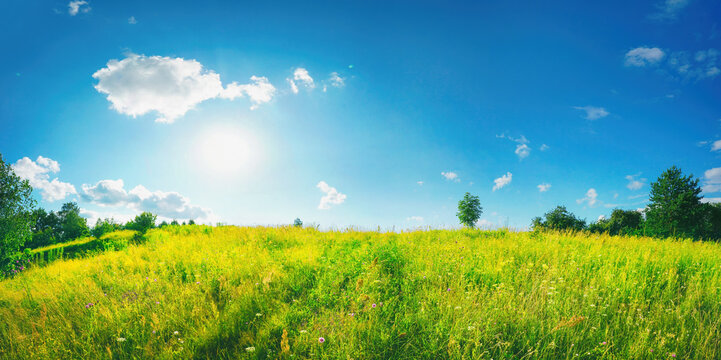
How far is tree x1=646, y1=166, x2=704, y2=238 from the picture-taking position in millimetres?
30359

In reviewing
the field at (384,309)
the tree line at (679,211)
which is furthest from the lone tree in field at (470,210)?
the field at (384,309)

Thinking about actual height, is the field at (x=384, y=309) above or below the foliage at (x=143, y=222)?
below

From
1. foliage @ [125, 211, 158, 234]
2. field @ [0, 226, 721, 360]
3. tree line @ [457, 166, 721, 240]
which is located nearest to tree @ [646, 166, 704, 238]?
tree line @ [457, 166, 721, 240]

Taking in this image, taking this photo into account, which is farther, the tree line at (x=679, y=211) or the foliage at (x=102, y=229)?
the tree line at (x=679, y=211)

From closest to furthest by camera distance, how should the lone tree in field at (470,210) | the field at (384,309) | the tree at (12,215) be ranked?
the field at (384,309) < the tree at (12,215) < the lone tree in field at (470,210)

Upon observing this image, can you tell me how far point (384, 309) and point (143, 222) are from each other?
2022cm

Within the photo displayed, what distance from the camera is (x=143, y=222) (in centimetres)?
1894

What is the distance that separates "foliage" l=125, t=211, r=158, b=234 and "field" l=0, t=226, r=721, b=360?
471 inches

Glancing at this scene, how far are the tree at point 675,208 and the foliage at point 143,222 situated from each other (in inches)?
1769

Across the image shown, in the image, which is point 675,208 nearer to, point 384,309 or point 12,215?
point 384,309

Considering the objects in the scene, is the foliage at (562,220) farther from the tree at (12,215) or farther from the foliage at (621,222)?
the tree at (12,215)

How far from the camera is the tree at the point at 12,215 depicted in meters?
12.3

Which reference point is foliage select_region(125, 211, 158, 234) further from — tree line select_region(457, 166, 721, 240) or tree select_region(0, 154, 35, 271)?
tree line select_region(457, 166, 721, 240)

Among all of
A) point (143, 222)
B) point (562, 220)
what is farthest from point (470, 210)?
point (143, 222)
